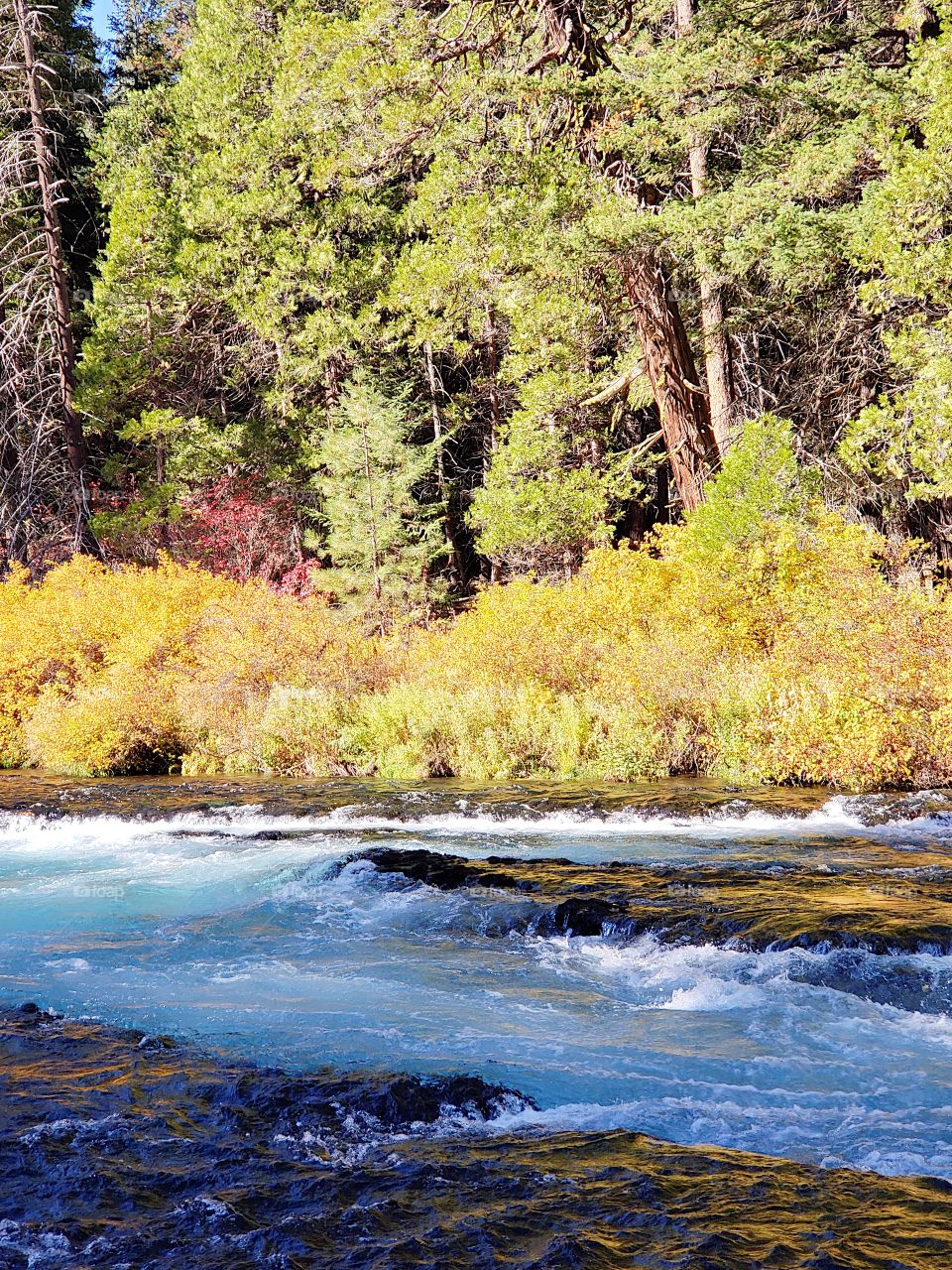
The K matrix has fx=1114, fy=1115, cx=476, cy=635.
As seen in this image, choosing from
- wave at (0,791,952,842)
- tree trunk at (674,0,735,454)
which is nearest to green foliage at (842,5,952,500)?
tree trunk at (674,0,735,454)

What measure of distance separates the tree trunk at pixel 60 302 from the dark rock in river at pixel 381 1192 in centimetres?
2167

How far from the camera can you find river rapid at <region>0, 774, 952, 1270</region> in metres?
3.19

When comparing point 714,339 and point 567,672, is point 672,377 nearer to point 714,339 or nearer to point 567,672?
point 714,339

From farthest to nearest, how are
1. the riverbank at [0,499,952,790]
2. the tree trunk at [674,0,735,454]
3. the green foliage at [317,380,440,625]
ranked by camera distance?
the green foliage at [317,380,440,625]
the tree trunk at [674,0,735,454]
the riverbank at [0,499,952,790]

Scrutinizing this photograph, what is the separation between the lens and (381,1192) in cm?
341

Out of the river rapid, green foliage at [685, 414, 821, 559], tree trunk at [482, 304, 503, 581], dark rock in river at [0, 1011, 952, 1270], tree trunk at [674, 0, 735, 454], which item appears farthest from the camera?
tree trunk at [482, 304, 503, 581]

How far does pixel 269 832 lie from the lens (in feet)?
32.9

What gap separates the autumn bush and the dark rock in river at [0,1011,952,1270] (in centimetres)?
741

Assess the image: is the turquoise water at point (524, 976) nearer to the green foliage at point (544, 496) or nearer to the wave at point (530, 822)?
the wave at point (530, 822)

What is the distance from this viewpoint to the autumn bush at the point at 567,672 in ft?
35.8

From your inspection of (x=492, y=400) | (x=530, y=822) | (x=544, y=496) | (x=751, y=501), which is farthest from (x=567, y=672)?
(x=492, y=400)
